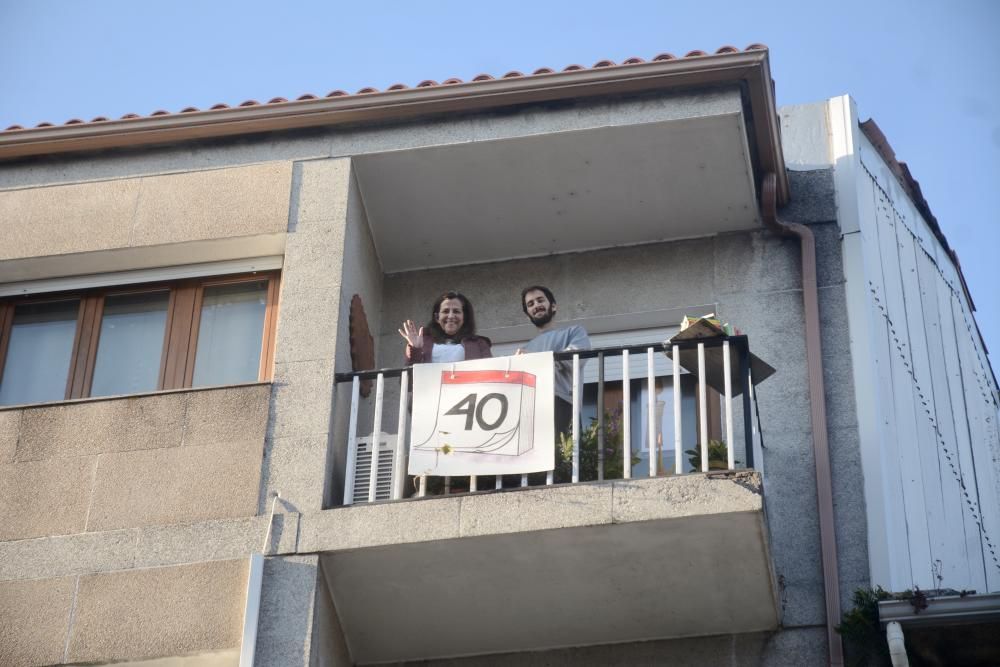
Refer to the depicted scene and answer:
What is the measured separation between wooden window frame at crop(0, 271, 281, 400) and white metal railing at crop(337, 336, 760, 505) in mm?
1181

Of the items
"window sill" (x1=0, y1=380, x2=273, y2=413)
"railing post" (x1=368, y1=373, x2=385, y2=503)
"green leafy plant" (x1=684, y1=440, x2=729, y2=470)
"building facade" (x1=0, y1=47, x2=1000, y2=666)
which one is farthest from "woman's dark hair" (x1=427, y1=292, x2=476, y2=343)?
"green leafy plant" (x1=684, y1=440, x2=729, y2=470)

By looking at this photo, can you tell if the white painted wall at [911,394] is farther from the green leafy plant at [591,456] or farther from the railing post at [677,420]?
the green leafy plant at [591,456]

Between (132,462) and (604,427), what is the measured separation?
3079mm

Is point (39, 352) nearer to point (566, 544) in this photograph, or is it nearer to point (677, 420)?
point (566, 544)

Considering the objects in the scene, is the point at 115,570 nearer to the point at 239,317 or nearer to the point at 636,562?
the point at 239,317

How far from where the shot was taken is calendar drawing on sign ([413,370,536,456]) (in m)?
9.60

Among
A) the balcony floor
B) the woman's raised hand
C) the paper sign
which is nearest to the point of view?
the balcony floor

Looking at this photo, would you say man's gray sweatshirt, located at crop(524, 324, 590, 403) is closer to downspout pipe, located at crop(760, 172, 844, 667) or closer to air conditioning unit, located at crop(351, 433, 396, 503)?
air conditioning unit, located at crop(351, 433, 396, 503)

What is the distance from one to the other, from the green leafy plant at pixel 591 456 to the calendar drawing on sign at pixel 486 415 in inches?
9.3

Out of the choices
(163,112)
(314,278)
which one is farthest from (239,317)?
(163,112)

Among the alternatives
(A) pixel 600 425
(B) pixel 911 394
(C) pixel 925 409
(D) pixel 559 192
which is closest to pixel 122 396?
(A) pixel 600 425

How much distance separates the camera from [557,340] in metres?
10.4

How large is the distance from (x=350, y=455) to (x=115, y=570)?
1.61 metres

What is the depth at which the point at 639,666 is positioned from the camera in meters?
9.84
